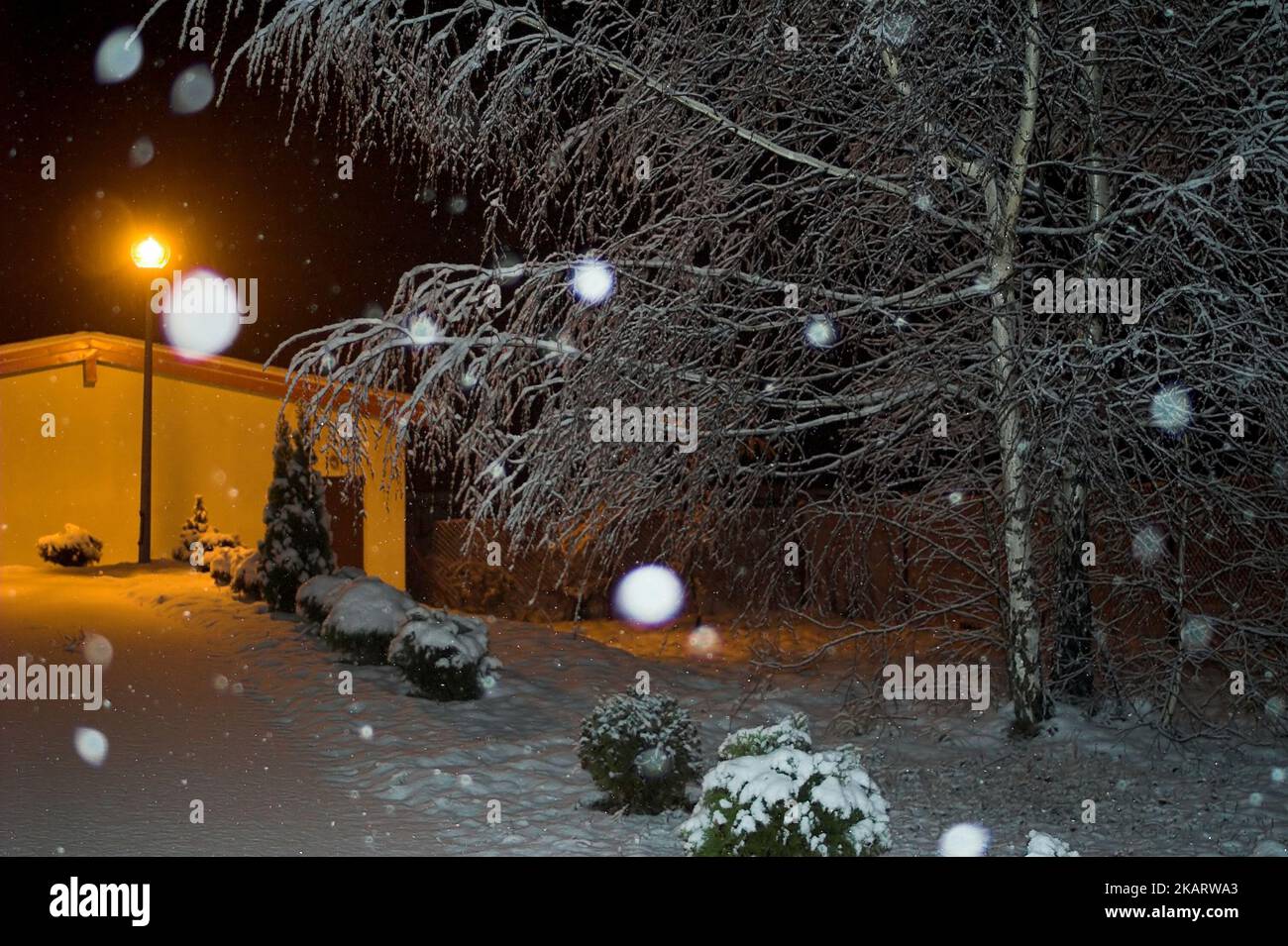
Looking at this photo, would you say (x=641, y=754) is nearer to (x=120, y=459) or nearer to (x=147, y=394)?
(x=147, y=394)

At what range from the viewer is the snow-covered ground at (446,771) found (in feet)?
23.5

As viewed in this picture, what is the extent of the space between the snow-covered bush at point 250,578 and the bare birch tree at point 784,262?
335 inches

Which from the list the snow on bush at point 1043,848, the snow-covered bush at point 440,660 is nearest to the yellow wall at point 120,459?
the snow-covered bush at point 440,660

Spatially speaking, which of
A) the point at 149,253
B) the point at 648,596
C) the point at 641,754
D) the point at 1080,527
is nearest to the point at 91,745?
the point at 641,754

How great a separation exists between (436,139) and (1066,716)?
6671mm

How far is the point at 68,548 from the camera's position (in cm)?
2069

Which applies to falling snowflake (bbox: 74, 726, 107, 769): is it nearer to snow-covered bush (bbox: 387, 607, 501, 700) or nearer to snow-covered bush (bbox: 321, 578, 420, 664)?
snow-covered bush (bbox: 387, 607, 501, 700)

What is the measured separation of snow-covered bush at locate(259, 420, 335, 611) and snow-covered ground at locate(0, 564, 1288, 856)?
2265 mm

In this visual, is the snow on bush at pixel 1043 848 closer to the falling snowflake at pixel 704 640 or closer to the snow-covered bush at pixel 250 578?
the falling snowflake at pixel 704 640

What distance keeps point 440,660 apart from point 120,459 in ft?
49.2

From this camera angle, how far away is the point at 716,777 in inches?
239

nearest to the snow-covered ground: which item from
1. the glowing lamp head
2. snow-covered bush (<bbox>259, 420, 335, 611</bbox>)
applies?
snow-covered bush (<bbox>259, 420, 335, 611</bbox>)

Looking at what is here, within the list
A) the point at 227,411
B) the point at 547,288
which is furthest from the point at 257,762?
the point at 227,411

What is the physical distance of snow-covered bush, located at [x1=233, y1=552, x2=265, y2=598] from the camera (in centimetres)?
1598
